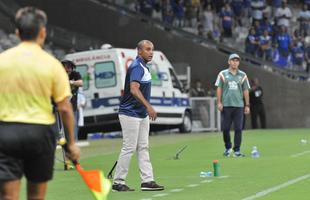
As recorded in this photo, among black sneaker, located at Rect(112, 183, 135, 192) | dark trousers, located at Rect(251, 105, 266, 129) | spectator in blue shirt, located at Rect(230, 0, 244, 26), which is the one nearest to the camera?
black sneaker, located at Rect(112, 183, 135, 192)

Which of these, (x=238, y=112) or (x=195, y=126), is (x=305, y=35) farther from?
(x=238, y=112)

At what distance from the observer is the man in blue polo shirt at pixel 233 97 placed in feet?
63.9

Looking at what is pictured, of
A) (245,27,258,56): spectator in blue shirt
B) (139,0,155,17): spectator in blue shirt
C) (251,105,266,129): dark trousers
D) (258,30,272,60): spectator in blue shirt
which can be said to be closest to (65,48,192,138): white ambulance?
(251,105,266,129): dark trousers

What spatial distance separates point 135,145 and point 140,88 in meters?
0.75

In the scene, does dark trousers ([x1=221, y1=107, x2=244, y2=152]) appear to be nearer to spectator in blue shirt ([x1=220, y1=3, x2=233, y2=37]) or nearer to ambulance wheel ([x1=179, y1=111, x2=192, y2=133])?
ambulance wheel ([x1=179, y1=111, x2=192, y2=133])

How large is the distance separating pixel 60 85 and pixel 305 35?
3511cm

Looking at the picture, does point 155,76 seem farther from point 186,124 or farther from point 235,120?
point 235,120

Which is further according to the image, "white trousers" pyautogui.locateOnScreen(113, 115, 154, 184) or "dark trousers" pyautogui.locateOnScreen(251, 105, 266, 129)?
"dark trousers" pyautogui.locateOnScreen(251, 105, 266, 129)

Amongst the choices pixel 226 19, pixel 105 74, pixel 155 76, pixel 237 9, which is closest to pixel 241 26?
pixel 237 9

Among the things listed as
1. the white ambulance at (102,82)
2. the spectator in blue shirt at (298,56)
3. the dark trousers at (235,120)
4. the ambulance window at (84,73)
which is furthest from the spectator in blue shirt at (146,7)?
the dark trousers at (235,120)

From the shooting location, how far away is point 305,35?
41.9 meters

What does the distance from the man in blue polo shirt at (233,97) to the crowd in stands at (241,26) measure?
19.2 metres

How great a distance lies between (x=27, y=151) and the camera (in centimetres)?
744

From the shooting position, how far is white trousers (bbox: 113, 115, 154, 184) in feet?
43.1
